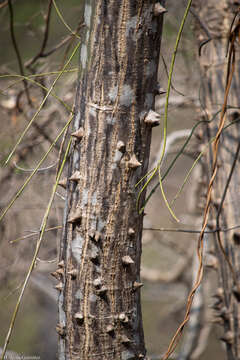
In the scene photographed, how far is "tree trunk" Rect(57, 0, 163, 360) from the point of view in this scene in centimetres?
95

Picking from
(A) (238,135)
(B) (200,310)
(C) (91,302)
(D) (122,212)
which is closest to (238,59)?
(A) (238,135)

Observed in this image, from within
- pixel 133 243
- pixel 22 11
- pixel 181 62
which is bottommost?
pixel 133 243

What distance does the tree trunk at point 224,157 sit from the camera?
1961mm

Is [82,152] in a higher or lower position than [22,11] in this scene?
lower

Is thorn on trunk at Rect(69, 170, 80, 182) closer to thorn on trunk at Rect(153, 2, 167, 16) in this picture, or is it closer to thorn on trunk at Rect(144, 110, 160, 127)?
thorn on trunk at Rect(144, 110, 160, 127)

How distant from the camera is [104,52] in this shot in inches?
37.5

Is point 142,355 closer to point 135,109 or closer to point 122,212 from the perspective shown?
point 122,212

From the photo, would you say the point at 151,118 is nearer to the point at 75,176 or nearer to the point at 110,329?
the point at 75,176

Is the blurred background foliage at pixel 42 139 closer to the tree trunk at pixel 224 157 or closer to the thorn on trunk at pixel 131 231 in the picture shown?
the tree trunk at pixel 224 157

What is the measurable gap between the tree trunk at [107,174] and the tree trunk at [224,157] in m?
1.08

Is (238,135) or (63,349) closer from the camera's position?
(63,349)

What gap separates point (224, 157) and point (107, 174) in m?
1.24

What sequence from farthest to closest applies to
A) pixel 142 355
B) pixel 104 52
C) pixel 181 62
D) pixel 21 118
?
pixel 181 62
pixel 21 118
pixel 142 355
pixel 104 52

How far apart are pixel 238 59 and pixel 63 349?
5.57 feet
